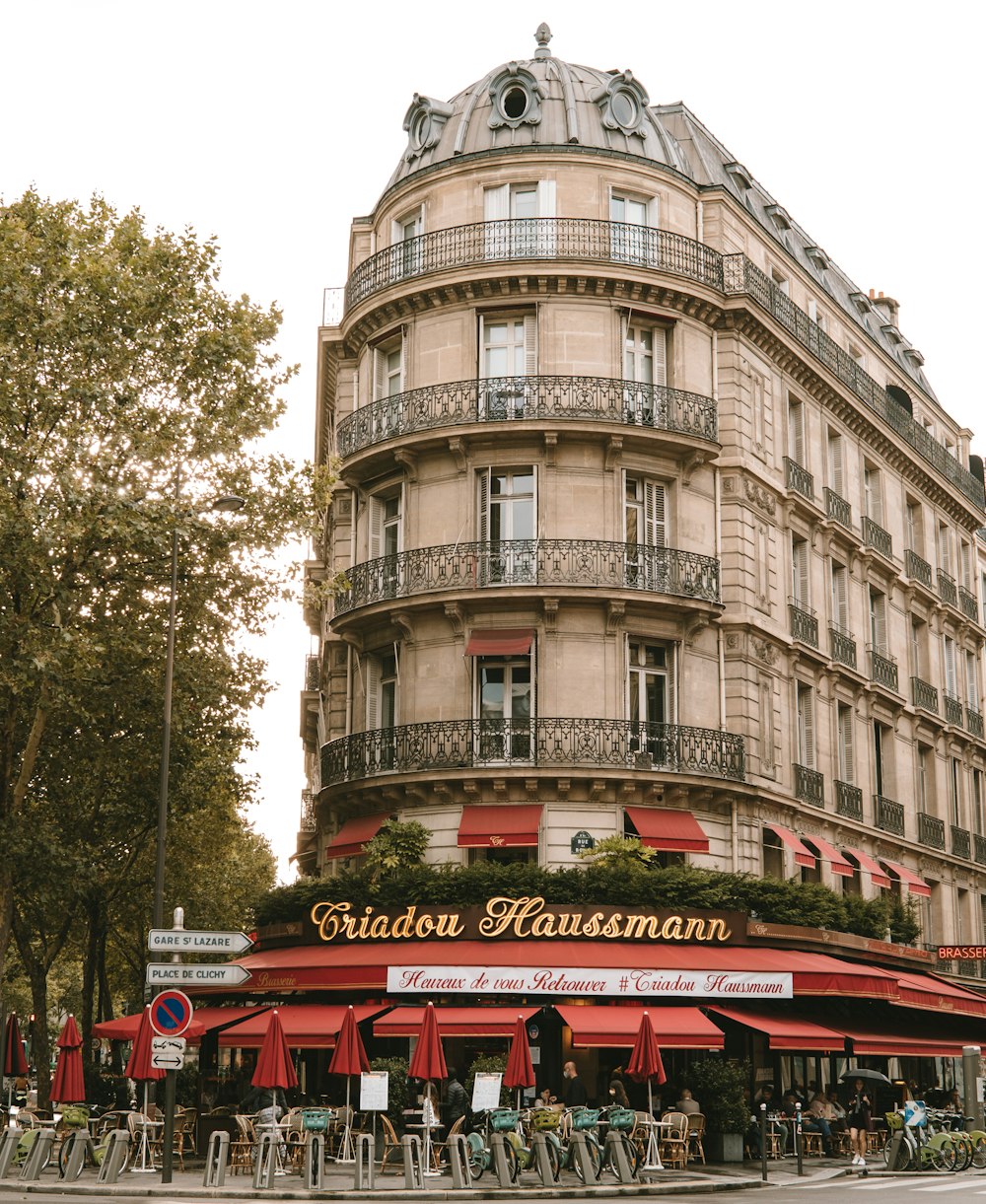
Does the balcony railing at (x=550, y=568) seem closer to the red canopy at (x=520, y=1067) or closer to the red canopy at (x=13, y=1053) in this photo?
the red canopy at (x=520, y=1067)

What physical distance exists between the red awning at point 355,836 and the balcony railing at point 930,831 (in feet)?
52.7

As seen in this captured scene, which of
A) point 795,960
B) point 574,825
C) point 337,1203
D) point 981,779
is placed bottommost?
point 337,1203

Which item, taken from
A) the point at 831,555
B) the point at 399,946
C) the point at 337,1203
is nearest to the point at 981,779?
the point at 831,555

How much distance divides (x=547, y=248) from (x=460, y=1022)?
1446 cm

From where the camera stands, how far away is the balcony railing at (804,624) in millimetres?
32750

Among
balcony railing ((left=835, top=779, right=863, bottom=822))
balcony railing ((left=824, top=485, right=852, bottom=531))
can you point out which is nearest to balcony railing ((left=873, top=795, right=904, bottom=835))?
balcony railing ((left=835, top=779, right=863, bottom=822))

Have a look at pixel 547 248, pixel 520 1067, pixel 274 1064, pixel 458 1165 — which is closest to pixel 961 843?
pixel 547 248

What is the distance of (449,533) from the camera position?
2945cm

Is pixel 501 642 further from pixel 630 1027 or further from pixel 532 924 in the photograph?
pixel 630 1027

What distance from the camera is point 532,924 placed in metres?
25.9

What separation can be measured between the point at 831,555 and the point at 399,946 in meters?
14.6

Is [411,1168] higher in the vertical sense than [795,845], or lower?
lower

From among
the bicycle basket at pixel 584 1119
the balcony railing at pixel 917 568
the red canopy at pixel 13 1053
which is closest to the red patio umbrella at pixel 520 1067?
the bicycle basket at pixel 584 1119

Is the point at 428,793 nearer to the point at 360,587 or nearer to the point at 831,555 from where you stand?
the point at 360,587
